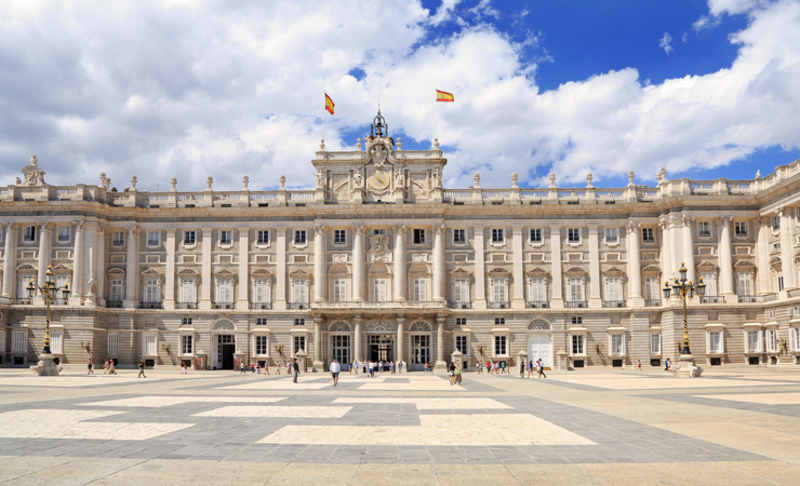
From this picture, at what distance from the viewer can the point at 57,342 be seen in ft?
193

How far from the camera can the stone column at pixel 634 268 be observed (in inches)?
2367

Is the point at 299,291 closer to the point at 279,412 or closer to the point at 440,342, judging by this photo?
the point at 440,342

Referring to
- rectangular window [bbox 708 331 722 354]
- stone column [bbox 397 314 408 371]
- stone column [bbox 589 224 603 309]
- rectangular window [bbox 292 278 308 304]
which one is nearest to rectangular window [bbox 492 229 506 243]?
stone column [bbox 589 224 603 309]

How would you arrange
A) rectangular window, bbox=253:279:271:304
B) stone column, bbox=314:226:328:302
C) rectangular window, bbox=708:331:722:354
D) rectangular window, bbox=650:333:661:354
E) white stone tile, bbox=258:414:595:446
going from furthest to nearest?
rectangular window, bbox=253:279:271:304 → stone column, bbox=314:226:328:302 → rectangular window, bbox=650:333:661:354 → rectangular window, bbox=708:331:722:354 → white stone tile, bbox=258:414:595:446

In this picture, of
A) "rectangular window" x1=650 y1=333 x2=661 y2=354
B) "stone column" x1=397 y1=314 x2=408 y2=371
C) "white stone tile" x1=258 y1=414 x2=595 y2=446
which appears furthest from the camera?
"rectangular window" x1=650 y1=333 x2=661 y2=354

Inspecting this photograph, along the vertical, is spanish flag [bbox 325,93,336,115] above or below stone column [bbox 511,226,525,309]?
above

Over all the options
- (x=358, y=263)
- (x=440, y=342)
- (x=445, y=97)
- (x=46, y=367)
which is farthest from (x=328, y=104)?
(x=46, y=367)

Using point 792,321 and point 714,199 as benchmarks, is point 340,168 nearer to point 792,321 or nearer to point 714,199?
point 714,199

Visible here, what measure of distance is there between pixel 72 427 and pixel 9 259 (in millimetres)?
52941

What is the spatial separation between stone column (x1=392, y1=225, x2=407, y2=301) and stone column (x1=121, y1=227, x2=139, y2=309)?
24.7 m

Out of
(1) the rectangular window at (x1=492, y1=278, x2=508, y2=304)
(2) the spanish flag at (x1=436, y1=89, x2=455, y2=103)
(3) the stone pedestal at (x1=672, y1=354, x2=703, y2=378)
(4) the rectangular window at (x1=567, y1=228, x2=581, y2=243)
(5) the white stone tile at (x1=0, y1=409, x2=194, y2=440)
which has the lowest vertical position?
(3) the stone pedestal at (x1=672, y1=354, x2=703, y2=378)

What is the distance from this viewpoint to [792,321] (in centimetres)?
5225

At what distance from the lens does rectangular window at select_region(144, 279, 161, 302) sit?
6278cm

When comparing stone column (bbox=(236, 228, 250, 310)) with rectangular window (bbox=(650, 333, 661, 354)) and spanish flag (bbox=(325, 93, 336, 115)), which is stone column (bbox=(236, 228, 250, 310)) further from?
rectangular window (bbox=(650, 333, 661, 354))
